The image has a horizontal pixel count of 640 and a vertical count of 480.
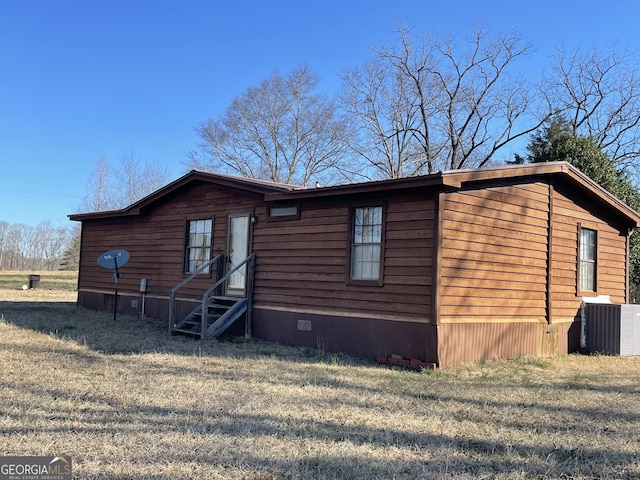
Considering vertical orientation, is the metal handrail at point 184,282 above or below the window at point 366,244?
below

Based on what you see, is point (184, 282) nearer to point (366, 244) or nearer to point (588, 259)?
point (366, 244)

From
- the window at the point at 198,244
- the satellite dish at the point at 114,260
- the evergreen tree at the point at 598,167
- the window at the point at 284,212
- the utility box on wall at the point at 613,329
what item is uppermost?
the evergreen tree at the point at 598,167

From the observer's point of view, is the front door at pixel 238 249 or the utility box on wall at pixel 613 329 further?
the front door at pixel 238 249

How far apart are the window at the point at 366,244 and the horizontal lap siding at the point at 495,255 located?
1186mm

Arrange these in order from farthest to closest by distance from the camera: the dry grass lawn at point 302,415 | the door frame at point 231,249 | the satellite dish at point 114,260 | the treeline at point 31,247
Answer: the treeline at point 31,247
the satellite dish at point 114,260
the door frame at point 231,249
the dry grass lawn at point 302,415

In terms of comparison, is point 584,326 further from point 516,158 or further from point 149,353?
point 516,158

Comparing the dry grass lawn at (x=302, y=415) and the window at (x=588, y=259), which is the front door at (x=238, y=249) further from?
the window at (x=588, y=259)

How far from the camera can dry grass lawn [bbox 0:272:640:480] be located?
13.4ft

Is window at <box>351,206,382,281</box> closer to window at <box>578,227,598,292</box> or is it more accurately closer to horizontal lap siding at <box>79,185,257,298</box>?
horizontal lap siding at <box>79,185,257,298</box>

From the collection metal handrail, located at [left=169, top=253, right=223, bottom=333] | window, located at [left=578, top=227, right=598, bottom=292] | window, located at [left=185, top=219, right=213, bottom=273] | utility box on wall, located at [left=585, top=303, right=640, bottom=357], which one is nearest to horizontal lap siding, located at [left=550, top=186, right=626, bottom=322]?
window, located at [left=578, top=227, right=598, bottom=292]

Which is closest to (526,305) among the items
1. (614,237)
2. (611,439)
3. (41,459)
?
(614,237)

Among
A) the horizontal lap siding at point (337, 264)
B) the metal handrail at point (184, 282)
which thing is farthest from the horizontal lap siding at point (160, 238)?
the horizontal lap siding at point (337, 264)

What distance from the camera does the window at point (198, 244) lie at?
12594 millimetres

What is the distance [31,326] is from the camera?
1140cm
